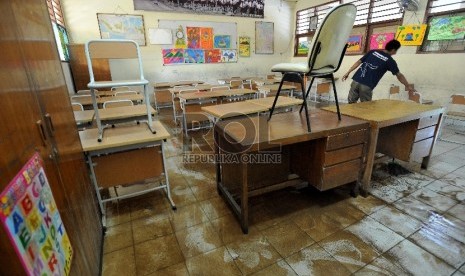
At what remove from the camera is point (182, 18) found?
7.20m

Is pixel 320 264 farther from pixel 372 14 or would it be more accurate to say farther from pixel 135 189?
pixel 372 14

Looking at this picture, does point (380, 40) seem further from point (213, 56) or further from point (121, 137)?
point (121, 137)

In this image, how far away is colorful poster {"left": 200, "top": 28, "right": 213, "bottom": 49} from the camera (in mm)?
7543

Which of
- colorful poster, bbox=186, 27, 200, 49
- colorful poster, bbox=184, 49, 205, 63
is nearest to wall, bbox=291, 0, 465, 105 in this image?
colorful poster, bbox=184, 49, 205, 63

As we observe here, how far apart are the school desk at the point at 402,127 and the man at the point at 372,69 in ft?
2.58

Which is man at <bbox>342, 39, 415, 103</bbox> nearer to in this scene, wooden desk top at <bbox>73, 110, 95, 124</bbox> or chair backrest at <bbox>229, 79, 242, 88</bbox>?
chair backrest at <bbox>229, 79, 242, 88</bbox>

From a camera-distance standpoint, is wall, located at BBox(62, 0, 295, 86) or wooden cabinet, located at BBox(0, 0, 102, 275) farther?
wall, located at BBox(62, 0, 295, 86)

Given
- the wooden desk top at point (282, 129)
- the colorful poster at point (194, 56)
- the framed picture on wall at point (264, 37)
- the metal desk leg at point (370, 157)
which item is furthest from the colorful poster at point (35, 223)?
the framed picture on wall at point (264, 37)

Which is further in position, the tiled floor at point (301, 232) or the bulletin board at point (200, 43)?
the bulletin board at point (200, 43)

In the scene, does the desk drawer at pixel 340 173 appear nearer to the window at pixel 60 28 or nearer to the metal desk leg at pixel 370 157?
the metal desk leg at pixel 370 157

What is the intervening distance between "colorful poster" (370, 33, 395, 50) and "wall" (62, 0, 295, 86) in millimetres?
3427

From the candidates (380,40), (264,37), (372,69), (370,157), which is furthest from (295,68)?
(264,37)

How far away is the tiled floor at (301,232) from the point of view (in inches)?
61.9

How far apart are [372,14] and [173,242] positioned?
6.99 metres
